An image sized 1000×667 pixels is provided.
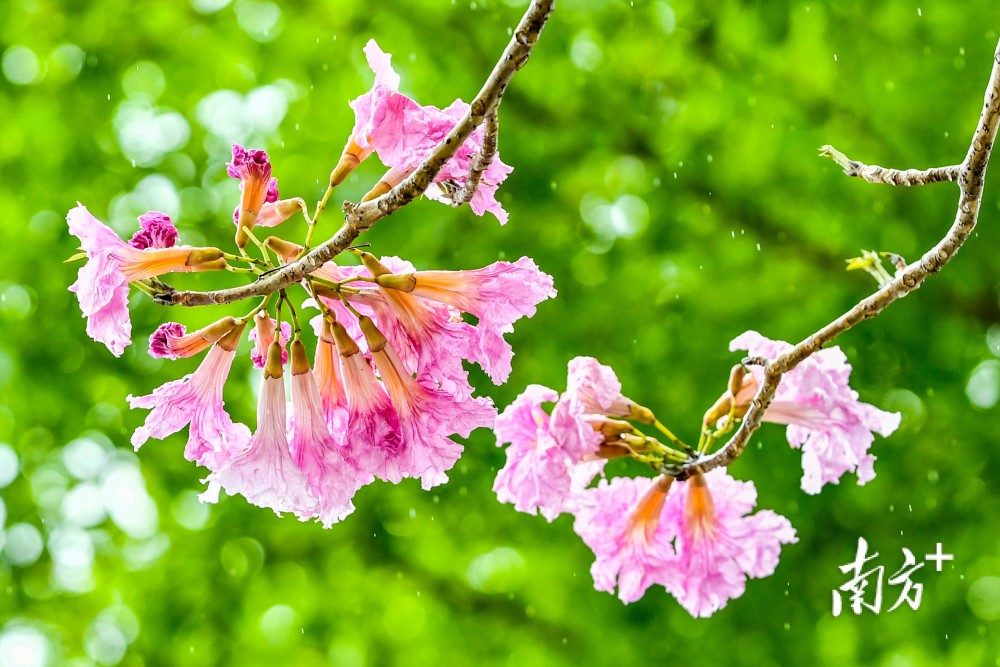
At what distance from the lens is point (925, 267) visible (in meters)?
0.80

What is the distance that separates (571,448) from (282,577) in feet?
6.21

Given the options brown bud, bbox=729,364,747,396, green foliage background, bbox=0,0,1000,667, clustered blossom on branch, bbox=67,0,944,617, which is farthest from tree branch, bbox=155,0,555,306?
green foliage background, bbox=0,0,1000,667

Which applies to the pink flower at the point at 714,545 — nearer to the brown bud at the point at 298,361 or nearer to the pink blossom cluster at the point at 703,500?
the pink blossom cluster at the point at 703,500

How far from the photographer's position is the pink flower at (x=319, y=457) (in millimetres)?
812

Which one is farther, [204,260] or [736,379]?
[736,379]

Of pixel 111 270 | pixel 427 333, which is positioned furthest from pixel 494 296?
pixel 111 270

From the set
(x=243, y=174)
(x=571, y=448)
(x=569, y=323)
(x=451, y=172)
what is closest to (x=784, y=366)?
(x=571, y=448)

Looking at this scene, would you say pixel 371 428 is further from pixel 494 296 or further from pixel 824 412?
pixel 824 412

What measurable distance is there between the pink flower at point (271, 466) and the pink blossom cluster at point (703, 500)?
0.25m

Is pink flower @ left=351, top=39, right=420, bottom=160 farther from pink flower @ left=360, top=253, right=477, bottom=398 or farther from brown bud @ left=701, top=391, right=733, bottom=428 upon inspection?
brown bud @ left=701, top=391, right=733, bottom=428

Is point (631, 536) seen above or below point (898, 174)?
below

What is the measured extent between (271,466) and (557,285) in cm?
171

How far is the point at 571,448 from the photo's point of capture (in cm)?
90

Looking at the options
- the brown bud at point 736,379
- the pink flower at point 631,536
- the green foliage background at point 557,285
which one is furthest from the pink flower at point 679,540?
the green foliage background at point 557,285
